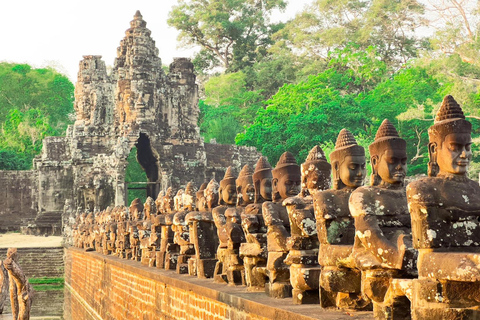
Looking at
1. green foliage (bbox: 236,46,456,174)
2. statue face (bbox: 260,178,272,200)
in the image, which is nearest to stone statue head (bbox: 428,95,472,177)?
statue face (bbox: 260,178,272,200)

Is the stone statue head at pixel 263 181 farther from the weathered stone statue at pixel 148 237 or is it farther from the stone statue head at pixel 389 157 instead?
the weathered stone statue at pixel 148 237

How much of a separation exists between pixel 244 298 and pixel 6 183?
110 ft

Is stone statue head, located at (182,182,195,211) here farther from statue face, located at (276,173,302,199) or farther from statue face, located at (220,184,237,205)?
statue face, located at (276,173,302,199)

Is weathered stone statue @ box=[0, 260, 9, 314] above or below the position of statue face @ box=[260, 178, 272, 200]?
below

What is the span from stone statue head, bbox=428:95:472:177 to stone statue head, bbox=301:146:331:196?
2.10 metres

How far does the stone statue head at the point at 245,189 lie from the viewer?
8.30m

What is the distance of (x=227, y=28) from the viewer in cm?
5494

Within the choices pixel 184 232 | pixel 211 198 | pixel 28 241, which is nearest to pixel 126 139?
pixel 28 241

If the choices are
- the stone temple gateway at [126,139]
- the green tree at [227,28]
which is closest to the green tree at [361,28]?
the green tree at [227,28]

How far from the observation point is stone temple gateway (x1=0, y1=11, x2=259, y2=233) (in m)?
30.2

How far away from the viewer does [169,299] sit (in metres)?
9.73

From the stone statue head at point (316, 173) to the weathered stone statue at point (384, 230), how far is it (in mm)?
1183

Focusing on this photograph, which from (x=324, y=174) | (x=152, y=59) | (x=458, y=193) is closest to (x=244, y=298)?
(x=324, y=174)

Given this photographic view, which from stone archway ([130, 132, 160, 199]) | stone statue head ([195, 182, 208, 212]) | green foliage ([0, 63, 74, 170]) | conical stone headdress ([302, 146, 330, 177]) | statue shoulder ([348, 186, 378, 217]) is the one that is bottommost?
statue shoulder ([348, 186, 378, 217])
